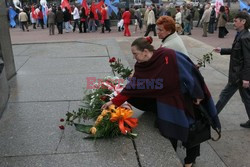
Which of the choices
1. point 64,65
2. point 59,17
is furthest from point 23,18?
point 64,65

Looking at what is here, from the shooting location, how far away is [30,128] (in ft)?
12.2

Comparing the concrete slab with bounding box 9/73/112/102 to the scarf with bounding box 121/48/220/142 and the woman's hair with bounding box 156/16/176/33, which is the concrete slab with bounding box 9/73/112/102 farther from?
the scarf with bounding box 121/48/220/142

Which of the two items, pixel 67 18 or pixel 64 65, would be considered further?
pixel 67 18

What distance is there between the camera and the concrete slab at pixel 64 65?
6.62 meters

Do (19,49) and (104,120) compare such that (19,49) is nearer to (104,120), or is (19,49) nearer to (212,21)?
(104,120)

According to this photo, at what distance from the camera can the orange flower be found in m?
3.22

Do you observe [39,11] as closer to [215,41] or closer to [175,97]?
[215,41]

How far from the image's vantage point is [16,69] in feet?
22.7

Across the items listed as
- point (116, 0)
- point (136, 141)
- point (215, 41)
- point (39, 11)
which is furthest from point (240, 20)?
point (39, 11)

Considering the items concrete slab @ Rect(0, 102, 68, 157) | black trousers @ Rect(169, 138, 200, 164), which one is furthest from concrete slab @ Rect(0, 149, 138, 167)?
black trousers @ Rect(169, 138, 200, 164)

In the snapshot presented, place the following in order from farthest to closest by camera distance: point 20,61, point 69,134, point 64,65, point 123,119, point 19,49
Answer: point 19,49, point 20,61, point 64,65, point 69,134, point 123,119

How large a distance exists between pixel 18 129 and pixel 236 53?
123 inches

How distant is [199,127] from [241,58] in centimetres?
166

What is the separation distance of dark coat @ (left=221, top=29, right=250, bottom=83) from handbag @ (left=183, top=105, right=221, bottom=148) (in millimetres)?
1446
